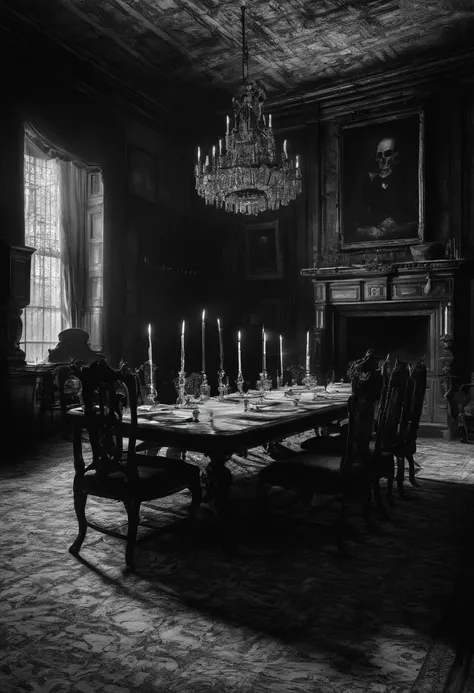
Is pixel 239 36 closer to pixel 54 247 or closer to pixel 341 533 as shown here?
pixel 54 247

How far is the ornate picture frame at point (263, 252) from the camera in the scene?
342 inches

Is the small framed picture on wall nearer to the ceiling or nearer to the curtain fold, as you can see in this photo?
the curtain fold

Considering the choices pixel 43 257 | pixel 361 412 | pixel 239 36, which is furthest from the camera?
pixel 43 257

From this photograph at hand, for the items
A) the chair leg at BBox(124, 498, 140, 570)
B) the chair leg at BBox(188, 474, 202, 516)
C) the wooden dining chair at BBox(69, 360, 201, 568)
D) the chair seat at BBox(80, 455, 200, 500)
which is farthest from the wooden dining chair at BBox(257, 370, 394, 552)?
the chair leg at BBox(124, 498, 140, 570)

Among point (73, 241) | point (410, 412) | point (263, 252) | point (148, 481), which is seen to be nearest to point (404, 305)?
point (263, 252)

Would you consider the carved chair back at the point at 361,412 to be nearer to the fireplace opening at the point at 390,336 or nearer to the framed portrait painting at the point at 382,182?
the fireplace opening at the point at 390,336

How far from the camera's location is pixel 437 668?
205 centimetres

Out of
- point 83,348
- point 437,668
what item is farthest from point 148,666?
point 83,348

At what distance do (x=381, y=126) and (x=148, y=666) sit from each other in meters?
7.60

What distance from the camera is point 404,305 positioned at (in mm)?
7562

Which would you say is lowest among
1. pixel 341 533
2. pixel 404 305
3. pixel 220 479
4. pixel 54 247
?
pixel 341 533

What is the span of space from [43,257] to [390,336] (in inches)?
195

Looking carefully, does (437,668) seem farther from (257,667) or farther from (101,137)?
(101,137)

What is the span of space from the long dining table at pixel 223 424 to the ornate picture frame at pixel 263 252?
14.7 feet
